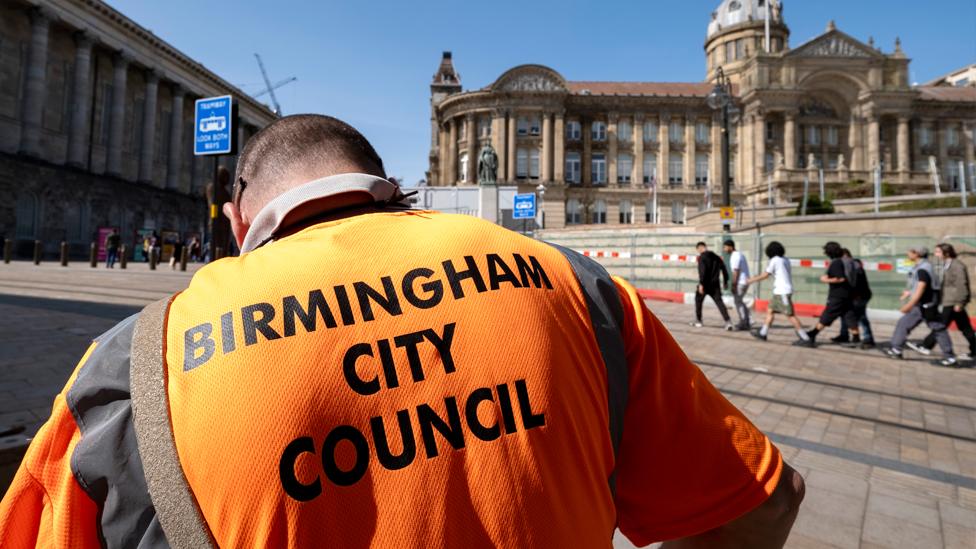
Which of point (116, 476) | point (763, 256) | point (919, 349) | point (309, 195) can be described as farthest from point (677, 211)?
point (116, 476)

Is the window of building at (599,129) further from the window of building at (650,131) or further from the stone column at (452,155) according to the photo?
the stone column at (452,155)

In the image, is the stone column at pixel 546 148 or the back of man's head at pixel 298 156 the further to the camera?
the stone column at pixel 546 148

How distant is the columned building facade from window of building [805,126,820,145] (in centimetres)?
5284

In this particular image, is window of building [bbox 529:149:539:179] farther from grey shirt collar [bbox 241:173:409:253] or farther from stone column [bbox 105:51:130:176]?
grey shirt collar [bbox 241:173:409:253]

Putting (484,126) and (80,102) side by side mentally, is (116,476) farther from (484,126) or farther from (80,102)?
(484,126)

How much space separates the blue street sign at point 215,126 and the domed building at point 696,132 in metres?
39.1

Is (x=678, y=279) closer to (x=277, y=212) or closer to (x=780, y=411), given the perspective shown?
(x=780, y=411)

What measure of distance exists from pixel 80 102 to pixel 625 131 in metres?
44.5

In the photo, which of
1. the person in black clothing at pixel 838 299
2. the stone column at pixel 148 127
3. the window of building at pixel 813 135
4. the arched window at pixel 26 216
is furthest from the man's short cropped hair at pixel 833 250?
the window of building at pixel 813 135

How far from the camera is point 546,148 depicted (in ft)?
161

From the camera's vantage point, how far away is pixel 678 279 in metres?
15.1

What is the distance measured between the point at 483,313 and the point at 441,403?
18cm

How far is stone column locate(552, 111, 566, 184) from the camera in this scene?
4931cm

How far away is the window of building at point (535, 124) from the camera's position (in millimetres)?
49906
